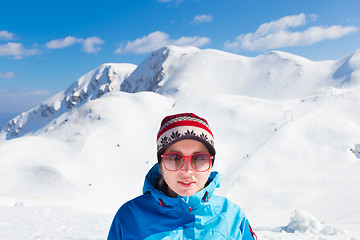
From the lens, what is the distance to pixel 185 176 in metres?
2.43

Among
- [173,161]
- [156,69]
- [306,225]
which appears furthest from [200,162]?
[156,69]

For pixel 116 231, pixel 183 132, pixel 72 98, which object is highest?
pixel 72 98

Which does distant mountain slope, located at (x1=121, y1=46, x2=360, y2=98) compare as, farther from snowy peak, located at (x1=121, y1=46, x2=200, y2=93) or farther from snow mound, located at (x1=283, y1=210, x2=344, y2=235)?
snow mound, located at (x1=283, y1=210, x2=344, y2=235)

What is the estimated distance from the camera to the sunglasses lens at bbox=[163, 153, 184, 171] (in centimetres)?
245

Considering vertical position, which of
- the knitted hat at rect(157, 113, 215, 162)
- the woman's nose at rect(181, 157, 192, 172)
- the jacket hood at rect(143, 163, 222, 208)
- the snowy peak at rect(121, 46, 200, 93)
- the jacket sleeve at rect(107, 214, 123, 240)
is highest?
the snowy peak at rect(121, 46, 200, 93)

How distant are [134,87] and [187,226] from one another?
104002 millimetres

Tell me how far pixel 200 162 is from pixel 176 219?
568mm

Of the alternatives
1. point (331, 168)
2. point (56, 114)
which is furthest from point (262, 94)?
point (56, 114)

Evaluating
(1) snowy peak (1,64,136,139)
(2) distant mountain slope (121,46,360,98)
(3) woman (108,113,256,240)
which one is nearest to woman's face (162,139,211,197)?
(3) woman (108,113,256,240)

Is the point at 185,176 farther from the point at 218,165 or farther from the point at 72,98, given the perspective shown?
the point at 72,98

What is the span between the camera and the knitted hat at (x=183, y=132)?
8.21 feet

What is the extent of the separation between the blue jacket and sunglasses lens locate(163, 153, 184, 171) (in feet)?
0.83

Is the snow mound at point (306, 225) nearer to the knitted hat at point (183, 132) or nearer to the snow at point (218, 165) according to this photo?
the snow at point (218, 165)

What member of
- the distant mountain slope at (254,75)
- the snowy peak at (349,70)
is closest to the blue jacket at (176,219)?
the distant mountain slope at (254,75)
